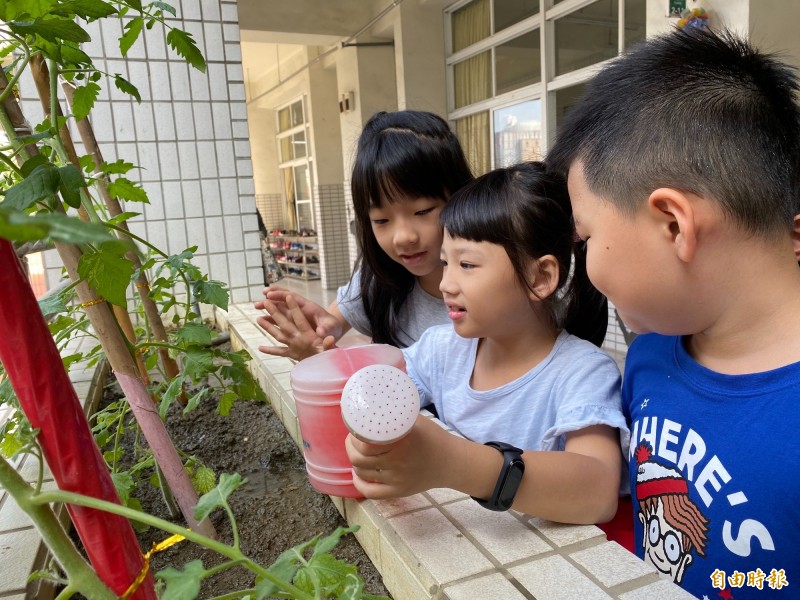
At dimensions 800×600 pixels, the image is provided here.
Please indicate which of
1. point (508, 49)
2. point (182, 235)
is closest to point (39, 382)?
point (182, 235)

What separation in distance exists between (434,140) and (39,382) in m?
0.98

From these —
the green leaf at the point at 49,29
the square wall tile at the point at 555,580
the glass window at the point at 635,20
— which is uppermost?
the glass window at the point at 635,20

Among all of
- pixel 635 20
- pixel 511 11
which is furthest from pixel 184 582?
pixel 511 11

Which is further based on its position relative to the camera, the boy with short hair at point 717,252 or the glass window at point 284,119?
the glass window at point 284,119

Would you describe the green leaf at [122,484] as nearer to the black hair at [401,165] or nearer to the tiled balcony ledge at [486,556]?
the tiled balcony ledge at [486,556]

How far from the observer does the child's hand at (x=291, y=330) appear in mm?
1190

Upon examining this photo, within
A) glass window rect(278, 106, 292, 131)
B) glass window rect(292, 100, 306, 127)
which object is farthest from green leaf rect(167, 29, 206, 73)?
→ glass window rect(278, 106, 292, 131)

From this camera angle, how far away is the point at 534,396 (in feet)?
3.05

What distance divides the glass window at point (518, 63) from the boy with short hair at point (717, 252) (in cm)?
358

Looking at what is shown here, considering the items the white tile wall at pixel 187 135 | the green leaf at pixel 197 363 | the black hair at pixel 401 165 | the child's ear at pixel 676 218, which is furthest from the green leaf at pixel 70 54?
the white tile wall at pixel 187 135

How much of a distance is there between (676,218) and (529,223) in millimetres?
294

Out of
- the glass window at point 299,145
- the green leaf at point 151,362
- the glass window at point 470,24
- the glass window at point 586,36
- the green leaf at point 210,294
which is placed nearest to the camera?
the green leaf at point 210,294

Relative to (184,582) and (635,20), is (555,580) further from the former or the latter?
(635,20)

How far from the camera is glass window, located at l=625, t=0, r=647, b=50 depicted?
3.06 metres
